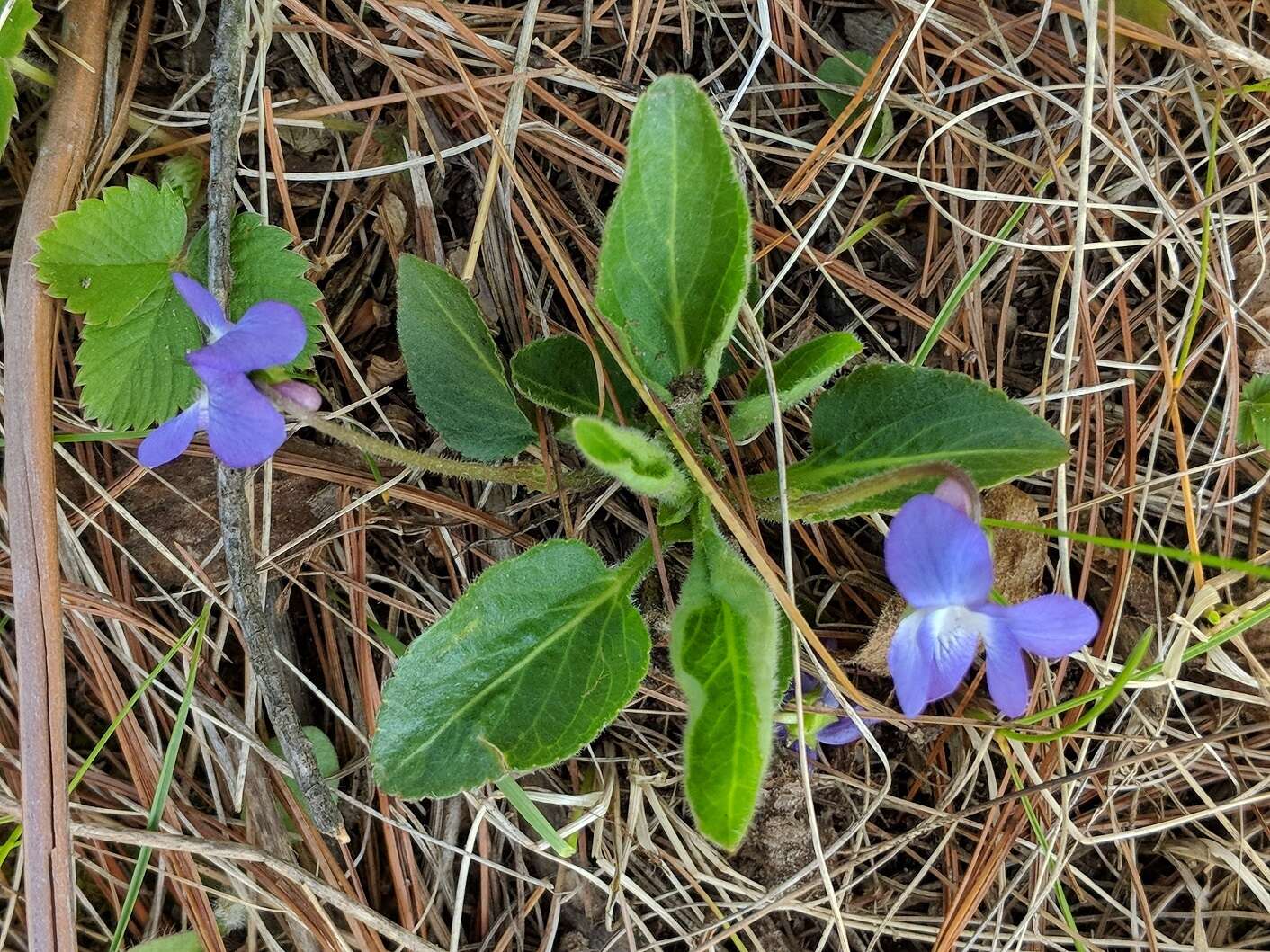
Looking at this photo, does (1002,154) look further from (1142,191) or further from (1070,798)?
(1070,798)

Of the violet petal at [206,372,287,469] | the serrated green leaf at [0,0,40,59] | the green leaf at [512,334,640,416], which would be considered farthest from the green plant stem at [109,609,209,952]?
the serrated green leaf at [0,0,40,59]

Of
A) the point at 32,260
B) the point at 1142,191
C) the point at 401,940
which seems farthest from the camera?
the point at 1142,191

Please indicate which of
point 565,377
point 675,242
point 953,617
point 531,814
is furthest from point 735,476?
point 531,814

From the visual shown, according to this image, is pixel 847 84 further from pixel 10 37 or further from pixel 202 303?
pixel 10 37

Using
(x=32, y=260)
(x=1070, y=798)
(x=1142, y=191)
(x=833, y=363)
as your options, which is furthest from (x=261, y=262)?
(x=1070, y=798)

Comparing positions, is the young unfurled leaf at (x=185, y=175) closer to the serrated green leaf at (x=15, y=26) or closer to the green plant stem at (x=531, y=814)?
the serrated green leaf at (x=15, y=26)

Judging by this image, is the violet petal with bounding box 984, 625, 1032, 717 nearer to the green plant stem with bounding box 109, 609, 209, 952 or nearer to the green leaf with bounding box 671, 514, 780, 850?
the green leaf with bounding box 671, 514, 780, 850
